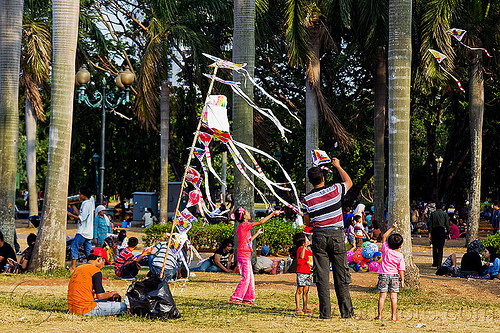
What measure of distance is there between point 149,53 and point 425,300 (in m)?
12.3

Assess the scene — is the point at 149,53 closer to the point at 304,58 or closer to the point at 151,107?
the point at 151,107

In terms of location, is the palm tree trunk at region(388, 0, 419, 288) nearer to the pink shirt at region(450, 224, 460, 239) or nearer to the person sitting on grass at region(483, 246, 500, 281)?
the person sitting on grass at region(483, 246, 500, 281)

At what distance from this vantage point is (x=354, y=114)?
27.5 m

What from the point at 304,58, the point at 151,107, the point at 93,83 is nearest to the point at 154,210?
the point at 93,83

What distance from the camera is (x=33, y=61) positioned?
18.9 meters

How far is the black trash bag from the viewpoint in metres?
7.19

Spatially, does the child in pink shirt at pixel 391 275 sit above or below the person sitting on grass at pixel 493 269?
above

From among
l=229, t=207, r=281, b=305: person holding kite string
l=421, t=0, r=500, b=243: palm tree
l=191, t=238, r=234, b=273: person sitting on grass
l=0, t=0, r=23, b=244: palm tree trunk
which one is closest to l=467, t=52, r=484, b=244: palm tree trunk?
l=421, t=0, r=500, b=243: palm tree

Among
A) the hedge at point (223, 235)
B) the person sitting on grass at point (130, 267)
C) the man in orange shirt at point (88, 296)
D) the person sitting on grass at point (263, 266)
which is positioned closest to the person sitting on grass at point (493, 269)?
the person sitting on grass at point (263, 266)

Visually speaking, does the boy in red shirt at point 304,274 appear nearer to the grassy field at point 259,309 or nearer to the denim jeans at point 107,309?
the grassy field at point 259,309

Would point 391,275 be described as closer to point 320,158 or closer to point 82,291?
point 320,158

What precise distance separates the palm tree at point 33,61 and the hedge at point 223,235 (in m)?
6.21

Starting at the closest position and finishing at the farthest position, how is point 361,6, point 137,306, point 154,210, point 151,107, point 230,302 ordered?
point 137,306, point 230,302, point 361,6, point 151,107, point 154,210

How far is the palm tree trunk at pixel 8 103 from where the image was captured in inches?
521
